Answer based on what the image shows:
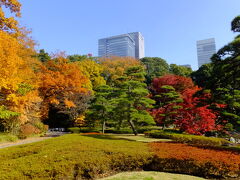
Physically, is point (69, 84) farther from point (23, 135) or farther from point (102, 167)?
point (102, 167)

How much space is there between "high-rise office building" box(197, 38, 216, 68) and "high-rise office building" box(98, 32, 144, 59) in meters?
22.5

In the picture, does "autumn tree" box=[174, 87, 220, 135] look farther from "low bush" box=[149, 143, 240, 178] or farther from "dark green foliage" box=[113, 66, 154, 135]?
"low bush" box=[149, 143, 240, 178]

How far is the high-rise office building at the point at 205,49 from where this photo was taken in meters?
62.2

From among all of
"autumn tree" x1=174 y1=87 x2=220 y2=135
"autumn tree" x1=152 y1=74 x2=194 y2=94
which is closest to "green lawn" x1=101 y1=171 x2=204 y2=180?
"autumn tree" x1=174 y1=87 x2=220 y2=135

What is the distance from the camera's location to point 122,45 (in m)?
63.3

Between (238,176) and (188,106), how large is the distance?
7.84 meters

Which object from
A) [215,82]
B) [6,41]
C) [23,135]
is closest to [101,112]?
[23,135]

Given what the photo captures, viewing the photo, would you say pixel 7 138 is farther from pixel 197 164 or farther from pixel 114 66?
pixel 114 66

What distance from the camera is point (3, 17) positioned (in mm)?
7777

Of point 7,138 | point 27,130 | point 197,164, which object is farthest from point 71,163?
point 27,130

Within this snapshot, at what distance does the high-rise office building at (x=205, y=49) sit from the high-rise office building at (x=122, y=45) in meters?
22.5

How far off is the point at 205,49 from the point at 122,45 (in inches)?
1195

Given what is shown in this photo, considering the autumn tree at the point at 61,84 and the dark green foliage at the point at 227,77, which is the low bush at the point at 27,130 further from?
the dark green foliage at the point at 227,77

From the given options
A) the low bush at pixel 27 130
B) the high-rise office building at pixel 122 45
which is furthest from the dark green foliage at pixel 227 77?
the high-rise office building at pixel 122 45
